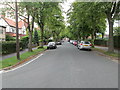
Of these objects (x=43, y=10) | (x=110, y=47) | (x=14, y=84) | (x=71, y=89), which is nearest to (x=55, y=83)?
(x=71, y=89)

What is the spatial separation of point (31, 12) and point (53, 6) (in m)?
4.24

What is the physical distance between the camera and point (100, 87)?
468 centimetres

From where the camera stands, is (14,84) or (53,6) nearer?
(14,84)

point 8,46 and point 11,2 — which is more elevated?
point 11,2

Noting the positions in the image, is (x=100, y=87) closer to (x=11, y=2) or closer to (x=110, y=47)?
(x=110, y=47)

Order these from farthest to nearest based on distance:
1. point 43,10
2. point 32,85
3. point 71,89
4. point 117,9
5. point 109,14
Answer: point 43,10 → point 109,14 → point 117,9 → point 32,85 → point 71,89

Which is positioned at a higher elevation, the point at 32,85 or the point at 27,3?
the point at 27,3

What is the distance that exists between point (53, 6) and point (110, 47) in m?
9.92

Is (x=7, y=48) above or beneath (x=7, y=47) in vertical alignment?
beneath

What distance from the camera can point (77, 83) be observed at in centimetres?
507

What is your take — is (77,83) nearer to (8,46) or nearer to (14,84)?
(14,84)

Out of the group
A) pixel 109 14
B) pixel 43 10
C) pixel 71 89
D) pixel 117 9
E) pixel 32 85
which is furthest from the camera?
pixel 43 10

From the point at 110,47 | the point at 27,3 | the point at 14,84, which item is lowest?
the point at 14,84

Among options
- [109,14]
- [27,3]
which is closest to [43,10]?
[27,3]
